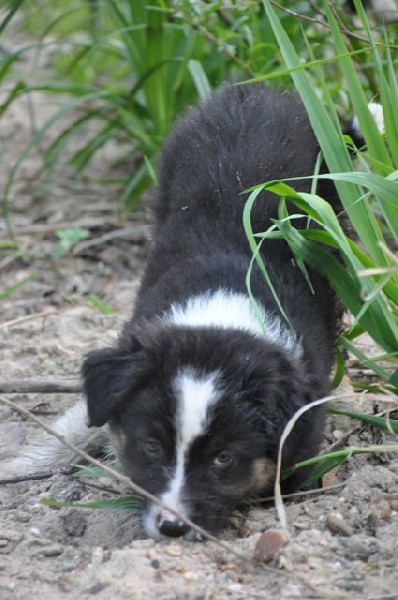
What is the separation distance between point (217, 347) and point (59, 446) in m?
1.23

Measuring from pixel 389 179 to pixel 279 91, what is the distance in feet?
5.37

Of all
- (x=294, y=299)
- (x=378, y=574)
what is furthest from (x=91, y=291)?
(x=378, y=574)

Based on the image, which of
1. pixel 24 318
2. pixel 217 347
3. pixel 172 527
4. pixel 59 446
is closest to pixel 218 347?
pixel 217 347

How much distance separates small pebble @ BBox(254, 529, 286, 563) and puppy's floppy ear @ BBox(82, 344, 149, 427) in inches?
30.4

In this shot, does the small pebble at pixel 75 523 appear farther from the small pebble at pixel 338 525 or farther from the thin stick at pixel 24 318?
the thin stick at pixel 24 318

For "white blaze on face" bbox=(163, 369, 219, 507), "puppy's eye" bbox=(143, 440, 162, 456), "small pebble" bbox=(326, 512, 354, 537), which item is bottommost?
"small pebble" bbox=(326, 512, 354, 537)

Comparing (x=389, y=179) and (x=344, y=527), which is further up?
(x=389, y=179)

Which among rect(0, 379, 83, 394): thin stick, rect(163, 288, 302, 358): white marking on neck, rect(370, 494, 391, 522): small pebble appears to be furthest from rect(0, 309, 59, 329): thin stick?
rect(370, 494, 391, 522): small pebble

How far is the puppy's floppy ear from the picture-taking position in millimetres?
3969

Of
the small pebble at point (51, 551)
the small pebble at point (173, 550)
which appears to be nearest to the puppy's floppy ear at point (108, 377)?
the small pebble at point (51, 551)

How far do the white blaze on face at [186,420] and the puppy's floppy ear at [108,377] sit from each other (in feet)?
0.80

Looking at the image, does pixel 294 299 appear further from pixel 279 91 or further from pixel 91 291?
pixel 91 291

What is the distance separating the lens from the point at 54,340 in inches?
230

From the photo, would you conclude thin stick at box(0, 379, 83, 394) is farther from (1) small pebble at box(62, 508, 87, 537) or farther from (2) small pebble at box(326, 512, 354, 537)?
(2) small pebble at box(326, 512, 354, 537)
